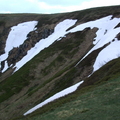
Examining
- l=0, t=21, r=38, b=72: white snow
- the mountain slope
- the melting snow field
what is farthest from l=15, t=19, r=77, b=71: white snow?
l=0, t=21, r=38, b=72: white snow

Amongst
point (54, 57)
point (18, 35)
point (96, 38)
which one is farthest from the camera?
point (18, 35)

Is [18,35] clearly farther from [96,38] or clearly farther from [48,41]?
[96,38]

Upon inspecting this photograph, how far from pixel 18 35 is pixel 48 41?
34270 mm

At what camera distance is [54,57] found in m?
83.3

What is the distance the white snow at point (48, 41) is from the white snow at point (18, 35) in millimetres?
18051

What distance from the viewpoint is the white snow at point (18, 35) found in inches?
4675

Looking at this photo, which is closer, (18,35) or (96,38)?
(96,38)

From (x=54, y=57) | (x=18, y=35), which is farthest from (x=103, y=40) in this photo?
(x=18, y=35)

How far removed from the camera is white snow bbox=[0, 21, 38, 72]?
4675 inches

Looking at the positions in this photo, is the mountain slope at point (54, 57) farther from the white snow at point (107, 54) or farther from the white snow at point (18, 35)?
the white snow at point (18, 35)

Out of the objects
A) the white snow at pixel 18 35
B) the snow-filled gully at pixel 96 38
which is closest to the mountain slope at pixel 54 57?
the snow-filled gully at pixel 96 38

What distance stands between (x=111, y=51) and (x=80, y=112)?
130ft

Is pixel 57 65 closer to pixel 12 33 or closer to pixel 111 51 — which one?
A: pixel 111 51

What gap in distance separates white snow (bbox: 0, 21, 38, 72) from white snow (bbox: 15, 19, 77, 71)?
59.2ft
